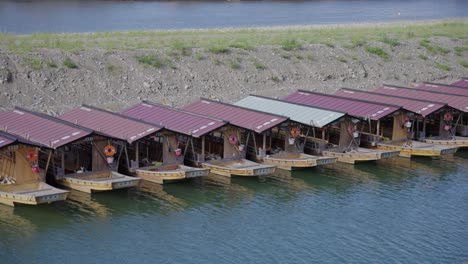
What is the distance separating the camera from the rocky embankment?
175 feet

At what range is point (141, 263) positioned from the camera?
3012 cm

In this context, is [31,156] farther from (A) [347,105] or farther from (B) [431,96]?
(B) [431,96]

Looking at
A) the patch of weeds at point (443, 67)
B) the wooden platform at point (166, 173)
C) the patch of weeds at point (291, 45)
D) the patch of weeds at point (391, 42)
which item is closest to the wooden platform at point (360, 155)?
the wooden platform at point (166, 173)

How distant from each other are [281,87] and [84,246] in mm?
31575

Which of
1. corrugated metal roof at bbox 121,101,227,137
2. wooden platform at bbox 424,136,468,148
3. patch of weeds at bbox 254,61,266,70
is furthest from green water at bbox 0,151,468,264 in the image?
patch of weeds at bbox 254,61,266,70

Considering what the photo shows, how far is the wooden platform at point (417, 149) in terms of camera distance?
1809 inches

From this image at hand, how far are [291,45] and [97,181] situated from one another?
33026 millimetres

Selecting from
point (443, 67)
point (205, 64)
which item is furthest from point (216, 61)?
point (443, 67)

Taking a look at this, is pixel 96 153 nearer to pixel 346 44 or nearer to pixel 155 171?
pixel 155 171

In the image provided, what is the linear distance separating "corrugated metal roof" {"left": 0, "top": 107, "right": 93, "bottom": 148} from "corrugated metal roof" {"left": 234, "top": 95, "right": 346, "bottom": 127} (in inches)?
491

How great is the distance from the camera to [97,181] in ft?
122

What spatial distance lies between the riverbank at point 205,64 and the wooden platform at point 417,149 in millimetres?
14178

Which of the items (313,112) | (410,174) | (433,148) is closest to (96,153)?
(313,112)

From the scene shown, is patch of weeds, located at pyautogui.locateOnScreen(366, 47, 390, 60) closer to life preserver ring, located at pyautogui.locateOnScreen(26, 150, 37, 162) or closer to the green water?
the green water
